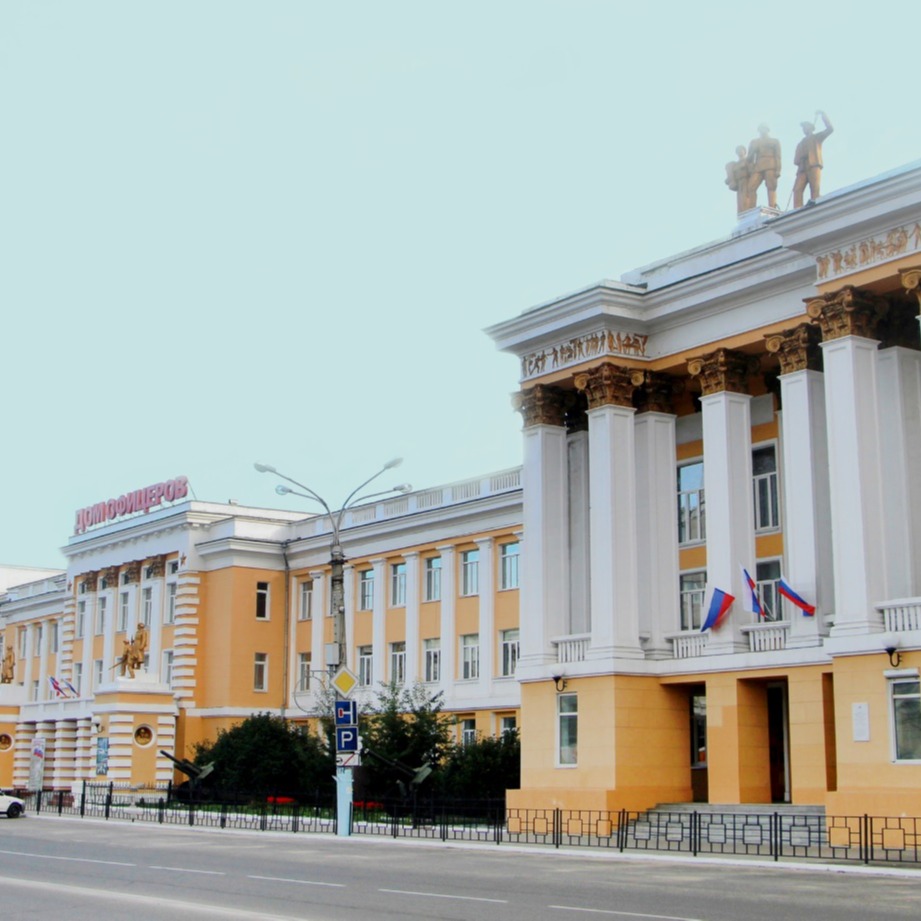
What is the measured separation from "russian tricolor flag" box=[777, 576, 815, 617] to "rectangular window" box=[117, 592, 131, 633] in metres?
44.9

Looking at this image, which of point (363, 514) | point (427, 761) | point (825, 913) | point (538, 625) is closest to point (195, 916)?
point (825, 913)

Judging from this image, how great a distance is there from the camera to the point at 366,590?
203ft

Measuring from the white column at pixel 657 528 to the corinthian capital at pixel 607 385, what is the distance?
110 centimetres

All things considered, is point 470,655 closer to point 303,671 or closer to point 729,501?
point 303,671

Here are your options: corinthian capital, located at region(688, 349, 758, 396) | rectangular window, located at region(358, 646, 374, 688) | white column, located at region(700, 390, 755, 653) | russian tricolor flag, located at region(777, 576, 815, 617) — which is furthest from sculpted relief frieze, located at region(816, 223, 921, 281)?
rectangular window, located at region(358, 646, 374, 688)

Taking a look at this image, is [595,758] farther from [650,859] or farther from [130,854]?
[130,854]

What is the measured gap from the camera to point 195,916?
15992 mm

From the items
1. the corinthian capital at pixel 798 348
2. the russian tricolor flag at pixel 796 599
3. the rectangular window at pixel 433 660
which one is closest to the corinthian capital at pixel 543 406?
the corinthian capital at pixel 798 348

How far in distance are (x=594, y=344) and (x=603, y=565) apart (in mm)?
5866

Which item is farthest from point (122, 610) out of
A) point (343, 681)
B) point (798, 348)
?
point (798, 348)

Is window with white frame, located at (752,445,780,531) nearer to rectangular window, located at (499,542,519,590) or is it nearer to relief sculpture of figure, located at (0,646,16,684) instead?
rectangular window, located at (499,542,519,590)

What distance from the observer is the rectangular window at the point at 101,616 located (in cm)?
7309

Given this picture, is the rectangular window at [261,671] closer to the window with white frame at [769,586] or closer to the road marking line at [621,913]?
the window with white frame at [769,586]

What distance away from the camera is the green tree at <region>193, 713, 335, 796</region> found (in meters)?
50.8
